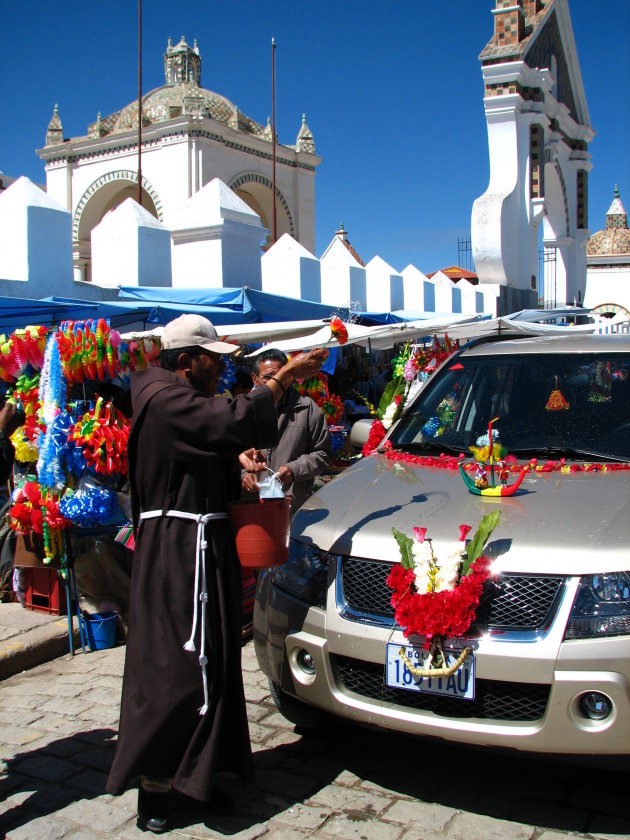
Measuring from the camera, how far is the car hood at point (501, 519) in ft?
9.46

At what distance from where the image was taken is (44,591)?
571cm

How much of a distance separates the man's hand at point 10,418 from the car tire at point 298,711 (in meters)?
2.99

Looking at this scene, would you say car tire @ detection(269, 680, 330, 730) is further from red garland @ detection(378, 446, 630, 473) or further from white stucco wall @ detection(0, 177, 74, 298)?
white stucco wall @ detection(0, 177, 74, 298)

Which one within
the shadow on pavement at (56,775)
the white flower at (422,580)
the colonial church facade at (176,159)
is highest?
the colonial church facade at (176,159)

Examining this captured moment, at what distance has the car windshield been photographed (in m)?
3.90

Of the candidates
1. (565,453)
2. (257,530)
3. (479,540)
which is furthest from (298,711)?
(565,453)

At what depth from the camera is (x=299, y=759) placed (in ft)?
11.8

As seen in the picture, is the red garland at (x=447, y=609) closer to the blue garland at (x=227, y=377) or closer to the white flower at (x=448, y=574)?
the white flower at (x=448, y=574)

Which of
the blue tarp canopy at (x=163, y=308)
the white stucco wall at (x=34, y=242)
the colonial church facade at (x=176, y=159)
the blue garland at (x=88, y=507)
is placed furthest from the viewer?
the colonial church facade at (x=176, y=159)

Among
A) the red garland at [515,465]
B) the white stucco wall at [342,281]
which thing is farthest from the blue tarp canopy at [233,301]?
the white stucco wall at [342,281]

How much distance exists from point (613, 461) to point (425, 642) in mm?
1420

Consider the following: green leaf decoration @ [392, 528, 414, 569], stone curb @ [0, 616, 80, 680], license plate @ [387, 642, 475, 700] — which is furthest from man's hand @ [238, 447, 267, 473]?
stone curb @ [0, 616, 80, 680]

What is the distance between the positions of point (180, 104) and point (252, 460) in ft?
69.1

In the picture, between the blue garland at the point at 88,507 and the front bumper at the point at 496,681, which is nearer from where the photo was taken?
the front bumper at the point at 496,681
